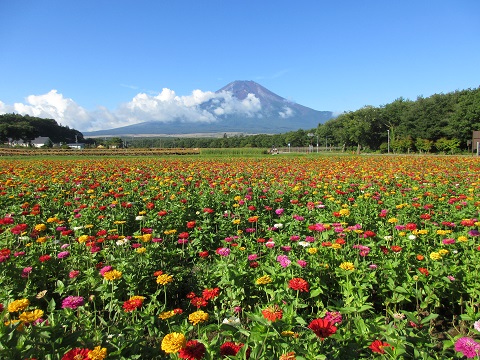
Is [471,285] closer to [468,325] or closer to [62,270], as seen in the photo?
[468,325]

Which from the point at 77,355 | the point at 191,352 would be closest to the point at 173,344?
the point at 191,352

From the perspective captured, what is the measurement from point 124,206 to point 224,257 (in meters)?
3.27

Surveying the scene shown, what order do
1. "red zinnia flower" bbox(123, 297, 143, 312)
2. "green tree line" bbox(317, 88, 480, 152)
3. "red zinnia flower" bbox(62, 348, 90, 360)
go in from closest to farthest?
"red zinnia flower" bbox(62, 348, 90, 360) → "red zinnia flower" bbox(123, 297, 143, 312) → "green tree line" bbox(317, 88, 480, 152)

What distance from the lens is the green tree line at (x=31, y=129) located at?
10217 centimetres

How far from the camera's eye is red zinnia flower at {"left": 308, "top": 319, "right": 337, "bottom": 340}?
174 centimetres

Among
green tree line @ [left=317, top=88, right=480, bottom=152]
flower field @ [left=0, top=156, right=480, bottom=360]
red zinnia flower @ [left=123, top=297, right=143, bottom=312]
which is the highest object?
green tree line @ [left=317, top=88, right=480, bottom=152]

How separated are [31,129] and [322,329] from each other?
128 meters

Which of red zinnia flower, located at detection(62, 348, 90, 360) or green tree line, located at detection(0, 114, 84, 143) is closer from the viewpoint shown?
red zinnia flower, located at detection(62, 348, 90, 360)

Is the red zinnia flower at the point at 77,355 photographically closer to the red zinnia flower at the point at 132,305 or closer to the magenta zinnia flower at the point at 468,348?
the red zinnia flower at the point at 132,305

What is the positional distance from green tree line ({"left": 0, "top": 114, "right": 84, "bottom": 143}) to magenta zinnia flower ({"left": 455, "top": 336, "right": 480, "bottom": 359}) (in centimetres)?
12066

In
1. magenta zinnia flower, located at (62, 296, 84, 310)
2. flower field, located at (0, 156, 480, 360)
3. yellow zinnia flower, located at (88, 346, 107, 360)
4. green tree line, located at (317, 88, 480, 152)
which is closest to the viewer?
yellow zinnia flower, located at (88, 346, 107, 360)

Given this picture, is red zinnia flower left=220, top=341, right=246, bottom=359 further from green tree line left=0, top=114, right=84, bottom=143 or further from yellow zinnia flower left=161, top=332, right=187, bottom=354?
green tree line left=0, top=114, right=84, bottom=143

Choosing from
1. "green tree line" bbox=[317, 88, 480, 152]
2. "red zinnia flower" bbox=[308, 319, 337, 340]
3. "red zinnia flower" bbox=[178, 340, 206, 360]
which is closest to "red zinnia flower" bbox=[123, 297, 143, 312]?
"red zinnia flower" bbox=[178, 340, 206, 360]

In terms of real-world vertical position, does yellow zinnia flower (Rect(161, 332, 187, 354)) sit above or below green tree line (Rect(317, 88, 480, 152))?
below
